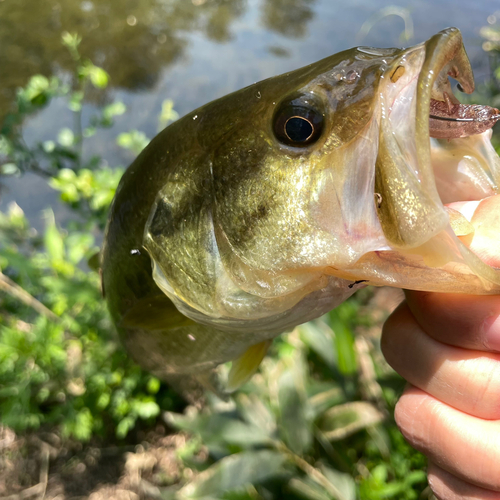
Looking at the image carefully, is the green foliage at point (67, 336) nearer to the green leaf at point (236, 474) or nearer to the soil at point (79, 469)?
the soil at point (79, 469)

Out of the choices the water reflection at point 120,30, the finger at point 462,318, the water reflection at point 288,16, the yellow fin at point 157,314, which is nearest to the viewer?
the finger at point 462,318

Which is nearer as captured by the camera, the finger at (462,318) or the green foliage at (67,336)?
the finger at (462,318)

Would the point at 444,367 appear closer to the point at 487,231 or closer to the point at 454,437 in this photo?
the point at 454,437

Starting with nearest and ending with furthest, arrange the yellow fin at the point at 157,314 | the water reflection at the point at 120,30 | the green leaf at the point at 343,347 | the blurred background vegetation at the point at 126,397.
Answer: the yellow fin at the point at 157,314 → the blurred background vegetation at the point at 126,397 → the green leaf at the point at 343,347 → the water reflection at the point at 120,30

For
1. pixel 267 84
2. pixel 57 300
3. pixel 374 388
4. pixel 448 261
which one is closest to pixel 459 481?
pixel 448 261

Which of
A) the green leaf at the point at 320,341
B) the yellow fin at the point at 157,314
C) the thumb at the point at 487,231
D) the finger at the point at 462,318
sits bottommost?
the green leaf at the point at 320,341

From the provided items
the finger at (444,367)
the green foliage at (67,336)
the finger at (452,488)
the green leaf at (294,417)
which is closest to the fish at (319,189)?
the finger at (444,367)

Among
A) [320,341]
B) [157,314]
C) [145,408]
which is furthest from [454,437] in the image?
[145,408]

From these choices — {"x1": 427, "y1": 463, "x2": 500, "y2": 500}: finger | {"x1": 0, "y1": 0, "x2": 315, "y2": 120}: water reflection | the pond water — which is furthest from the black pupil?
{"x1": 0, "y1": 0, "x2": 315, "y2": 120}: water reflection
